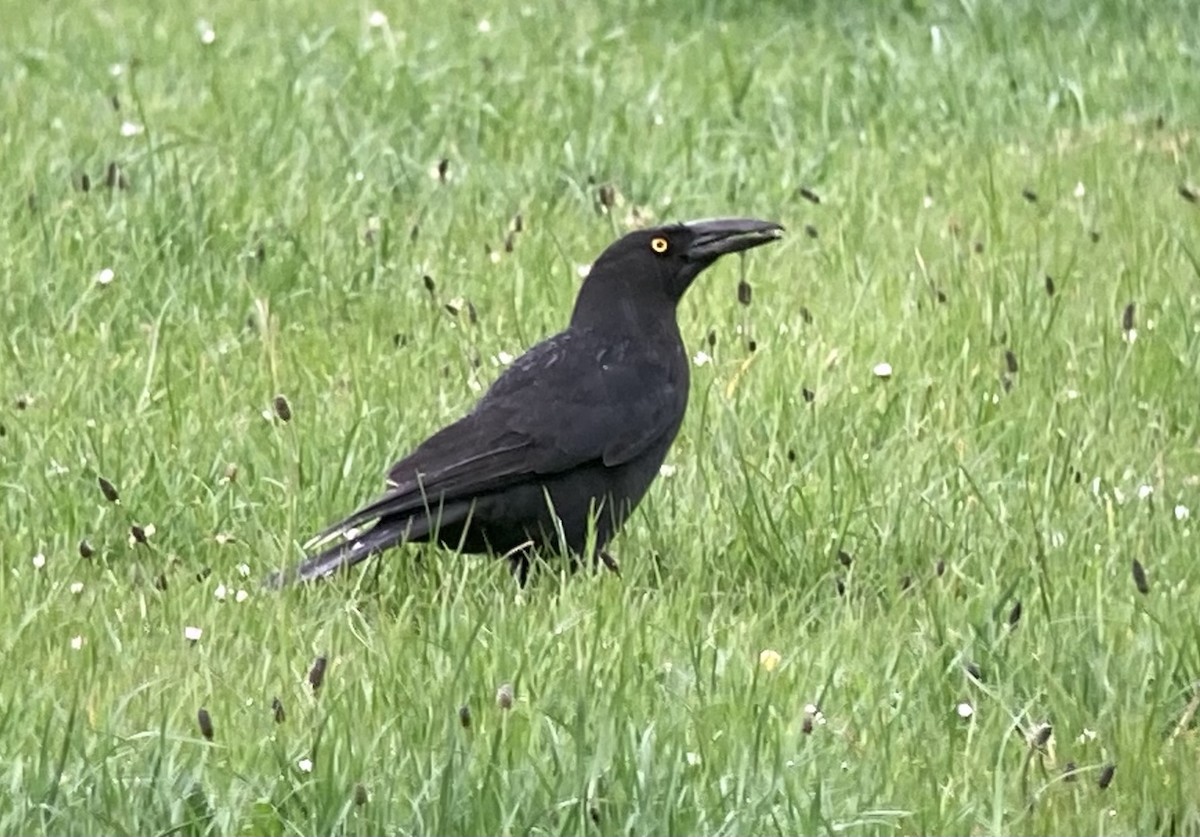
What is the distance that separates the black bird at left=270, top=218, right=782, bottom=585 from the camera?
196 inches

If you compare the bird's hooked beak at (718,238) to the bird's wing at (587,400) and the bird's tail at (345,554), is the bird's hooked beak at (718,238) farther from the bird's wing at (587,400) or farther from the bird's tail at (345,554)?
the bird's tail at (345,554)

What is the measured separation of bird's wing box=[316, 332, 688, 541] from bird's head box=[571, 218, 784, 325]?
0.50 ft

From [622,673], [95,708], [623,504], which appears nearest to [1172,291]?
[623,504]

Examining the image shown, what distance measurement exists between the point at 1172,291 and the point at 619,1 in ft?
12.9

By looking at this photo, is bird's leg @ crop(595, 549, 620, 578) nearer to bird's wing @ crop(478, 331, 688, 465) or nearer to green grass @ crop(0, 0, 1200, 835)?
green grass @ crop(0, 0, 1200, 835)

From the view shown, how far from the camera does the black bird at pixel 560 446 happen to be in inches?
196

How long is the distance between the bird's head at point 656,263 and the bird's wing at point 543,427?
0.50 ft

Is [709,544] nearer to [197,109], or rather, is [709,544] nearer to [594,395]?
[594,395]

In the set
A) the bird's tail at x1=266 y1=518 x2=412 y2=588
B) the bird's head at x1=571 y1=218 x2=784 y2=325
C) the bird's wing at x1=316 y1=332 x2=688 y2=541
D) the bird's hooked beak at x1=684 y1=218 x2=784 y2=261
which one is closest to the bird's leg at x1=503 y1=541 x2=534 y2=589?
the bird's wing at x1=316 y1=332 x2=688 y2=541

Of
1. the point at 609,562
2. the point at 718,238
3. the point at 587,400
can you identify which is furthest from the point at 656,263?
the point at 609,562

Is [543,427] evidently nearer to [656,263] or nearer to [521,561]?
[521,561]

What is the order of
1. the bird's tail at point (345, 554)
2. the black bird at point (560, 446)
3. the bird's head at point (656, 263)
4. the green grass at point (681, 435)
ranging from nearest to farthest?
1. the green grass at point (681, 435)
2. the bird's tail at point (345, 554)
3. the black bird at point (560, 446)
4. the bird's head at point (656, 263)

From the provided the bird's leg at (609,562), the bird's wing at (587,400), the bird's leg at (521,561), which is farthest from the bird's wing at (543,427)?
the bird's leg at (609,562)

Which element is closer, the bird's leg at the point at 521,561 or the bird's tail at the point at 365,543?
the bird's tail at the point at 365,543
